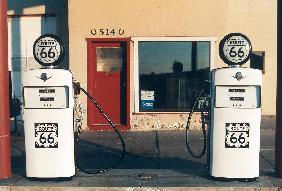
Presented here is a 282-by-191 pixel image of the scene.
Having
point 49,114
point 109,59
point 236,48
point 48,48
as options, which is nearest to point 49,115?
point 49,114

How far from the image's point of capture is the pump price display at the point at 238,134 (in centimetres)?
619

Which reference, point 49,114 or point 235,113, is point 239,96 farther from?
point 49,114

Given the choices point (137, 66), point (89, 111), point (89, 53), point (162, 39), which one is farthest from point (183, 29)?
point (89, 111)

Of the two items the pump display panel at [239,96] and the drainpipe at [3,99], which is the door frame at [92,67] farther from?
the pump display panel at [239,96]

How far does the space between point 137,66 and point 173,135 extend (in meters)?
2.03

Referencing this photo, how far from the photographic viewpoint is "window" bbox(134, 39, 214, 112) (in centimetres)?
1104

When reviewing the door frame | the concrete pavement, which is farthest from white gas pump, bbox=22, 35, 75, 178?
the door frame

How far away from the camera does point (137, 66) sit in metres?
11.0

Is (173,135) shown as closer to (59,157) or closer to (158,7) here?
(158,7)

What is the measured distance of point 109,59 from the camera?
11164 millimetres

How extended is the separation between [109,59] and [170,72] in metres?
1.64

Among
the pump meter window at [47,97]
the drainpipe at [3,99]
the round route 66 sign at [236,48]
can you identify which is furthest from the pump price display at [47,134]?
the round route 66 sign at [236,48]

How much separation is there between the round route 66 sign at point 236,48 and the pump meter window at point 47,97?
240 cm

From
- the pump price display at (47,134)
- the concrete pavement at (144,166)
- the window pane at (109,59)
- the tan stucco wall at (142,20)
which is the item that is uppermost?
the tan stucco wall at (142,20)
